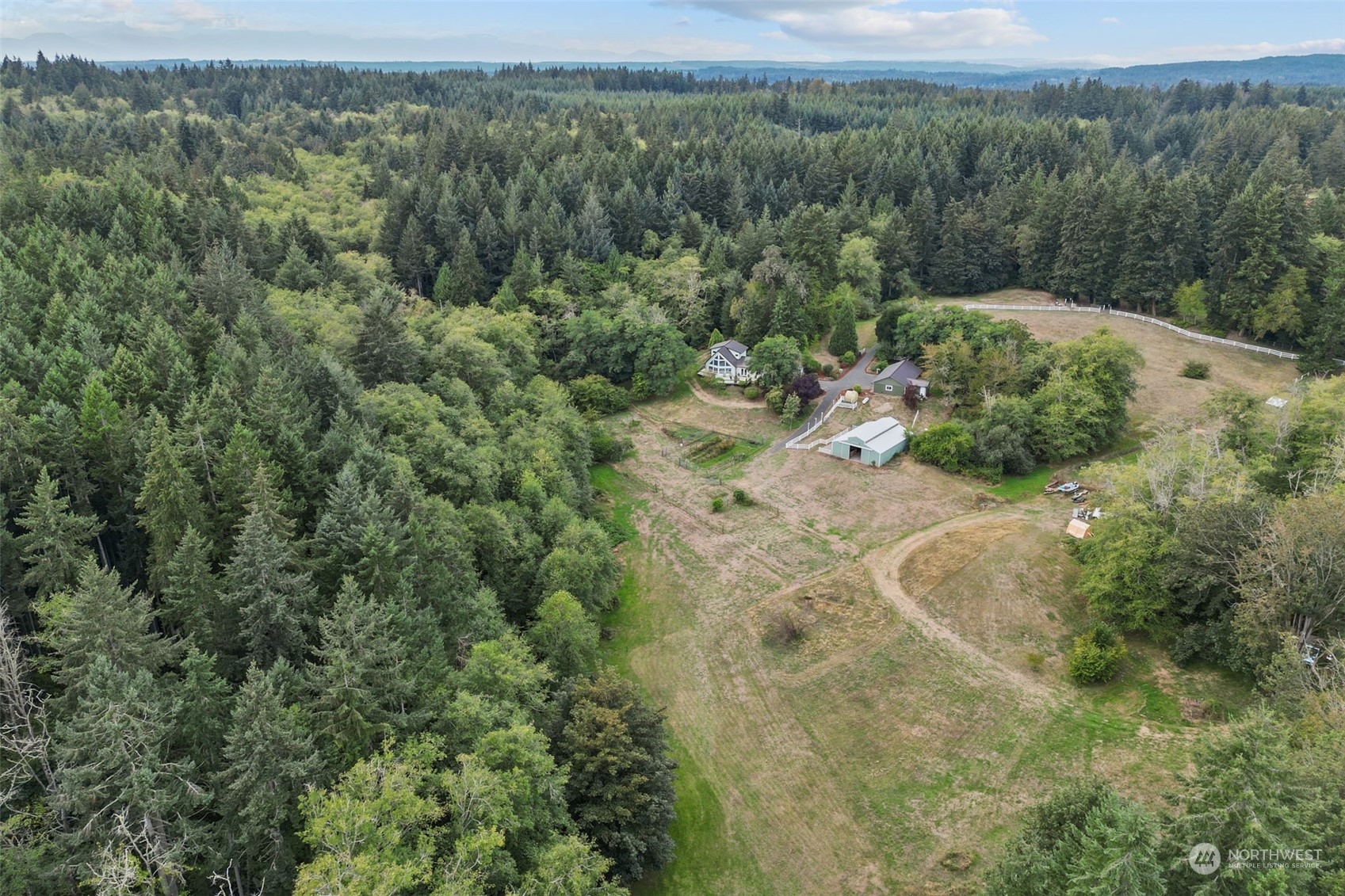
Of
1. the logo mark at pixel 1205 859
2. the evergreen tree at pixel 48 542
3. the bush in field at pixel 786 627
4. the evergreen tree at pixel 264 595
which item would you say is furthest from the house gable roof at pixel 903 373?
the evergreen tree at pixel 48 542

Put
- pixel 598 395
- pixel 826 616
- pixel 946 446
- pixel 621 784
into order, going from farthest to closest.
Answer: pixel 598 395 → pixel 946 446 → pixel 826 616 → pixel 621 784

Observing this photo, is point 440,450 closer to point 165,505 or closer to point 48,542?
point 165,505

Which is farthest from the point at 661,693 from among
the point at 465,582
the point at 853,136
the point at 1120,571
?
the point at 853,136

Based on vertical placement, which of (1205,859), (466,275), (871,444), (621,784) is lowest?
(621,784)

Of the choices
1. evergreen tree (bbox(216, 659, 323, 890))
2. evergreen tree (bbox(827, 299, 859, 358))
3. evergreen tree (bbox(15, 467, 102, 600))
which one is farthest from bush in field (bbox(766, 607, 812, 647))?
evergreen tree (bbox(827, 299, 859, 358))

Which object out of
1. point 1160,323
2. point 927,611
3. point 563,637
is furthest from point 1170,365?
point 563,637

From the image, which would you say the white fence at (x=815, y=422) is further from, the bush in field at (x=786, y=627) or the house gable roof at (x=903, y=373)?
the bush in field at (x=786, y=627)

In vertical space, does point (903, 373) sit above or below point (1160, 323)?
below
